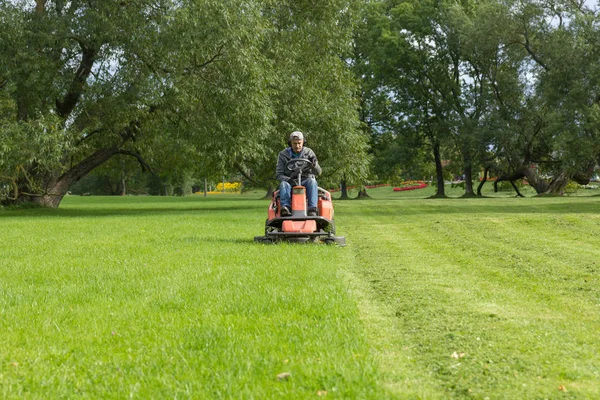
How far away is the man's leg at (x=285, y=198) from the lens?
1235 cm

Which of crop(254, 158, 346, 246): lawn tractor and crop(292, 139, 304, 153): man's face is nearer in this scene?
crop(254, 158, 346, 246): lawn tractor

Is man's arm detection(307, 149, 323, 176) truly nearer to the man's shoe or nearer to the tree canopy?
the man's shoe

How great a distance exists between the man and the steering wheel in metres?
0.09

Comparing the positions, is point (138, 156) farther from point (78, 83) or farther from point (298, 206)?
point (298, 206)

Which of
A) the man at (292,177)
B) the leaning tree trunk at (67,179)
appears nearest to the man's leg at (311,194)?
the man at (292,177)

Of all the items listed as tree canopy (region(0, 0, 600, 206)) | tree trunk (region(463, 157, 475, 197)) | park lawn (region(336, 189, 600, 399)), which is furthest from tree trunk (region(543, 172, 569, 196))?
park lawn (region(336, 189, 600, 399))

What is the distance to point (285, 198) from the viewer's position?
12.4 m

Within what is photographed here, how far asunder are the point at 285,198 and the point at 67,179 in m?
17.5

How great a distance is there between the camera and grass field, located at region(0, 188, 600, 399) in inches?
159

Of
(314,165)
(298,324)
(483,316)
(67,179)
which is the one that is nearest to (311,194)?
(314,165)

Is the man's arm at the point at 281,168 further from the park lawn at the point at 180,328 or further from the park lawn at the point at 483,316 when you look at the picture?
the park lawn at the point at 180,328

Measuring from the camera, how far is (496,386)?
399 cm

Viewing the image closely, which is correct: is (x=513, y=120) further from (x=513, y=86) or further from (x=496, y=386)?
(x=496, y=386)

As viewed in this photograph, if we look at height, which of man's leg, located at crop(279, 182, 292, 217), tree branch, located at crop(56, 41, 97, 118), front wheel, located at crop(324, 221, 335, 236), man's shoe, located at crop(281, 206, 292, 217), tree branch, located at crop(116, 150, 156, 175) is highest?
tree branch, located at crop(56, 41, 97, 118)
